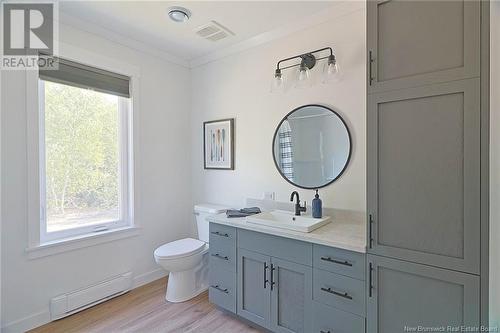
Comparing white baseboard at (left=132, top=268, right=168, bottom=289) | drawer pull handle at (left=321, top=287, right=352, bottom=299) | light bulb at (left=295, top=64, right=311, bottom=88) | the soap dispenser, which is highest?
light bulb at (left=295, top=64, right=311, bottom=88)

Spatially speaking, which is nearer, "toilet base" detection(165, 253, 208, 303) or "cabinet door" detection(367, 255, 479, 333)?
"cabinet door" detection(367, 255, 479, 333)

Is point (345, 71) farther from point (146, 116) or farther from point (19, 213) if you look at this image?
point (19, 213)

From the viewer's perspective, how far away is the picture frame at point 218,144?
295 cm

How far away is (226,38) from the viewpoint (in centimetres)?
268

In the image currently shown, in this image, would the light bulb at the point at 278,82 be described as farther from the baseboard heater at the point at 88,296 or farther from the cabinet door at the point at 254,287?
the baseboard heater at the point at 88,296

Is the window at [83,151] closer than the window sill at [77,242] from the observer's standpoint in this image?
No

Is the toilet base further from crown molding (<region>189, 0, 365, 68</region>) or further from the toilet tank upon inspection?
crown molding (<region>189, 0, 365, 68</region>)

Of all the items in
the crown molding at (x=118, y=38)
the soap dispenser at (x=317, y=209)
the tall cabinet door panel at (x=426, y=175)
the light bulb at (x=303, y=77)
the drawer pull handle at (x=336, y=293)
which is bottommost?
the drawer pull handle at (x=336, y=293)

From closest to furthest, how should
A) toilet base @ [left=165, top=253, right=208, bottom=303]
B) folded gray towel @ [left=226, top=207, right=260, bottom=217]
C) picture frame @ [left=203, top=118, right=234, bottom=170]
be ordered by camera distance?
folded gray towel @ [left=226, top=207, right=260, bottom=217], toilet base @ [left=165, top=253, right=208, bottom=303], picture frame @ [left=203, top=118, right=234, bottom=170]

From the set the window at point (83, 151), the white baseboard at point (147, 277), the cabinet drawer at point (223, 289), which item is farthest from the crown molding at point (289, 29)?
the white baseboard at point (147, 277)

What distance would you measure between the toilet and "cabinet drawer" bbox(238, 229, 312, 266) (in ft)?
2.15

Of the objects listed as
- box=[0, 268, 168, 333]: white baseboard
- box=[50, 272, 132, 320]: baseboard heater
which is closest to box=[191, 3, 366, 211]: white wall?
box=[50, 272, 132, 320]: baseboard heater

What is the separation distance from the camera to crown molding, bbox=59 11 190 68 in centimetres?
228

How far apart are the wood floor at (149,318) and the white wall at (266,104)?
1.11m
